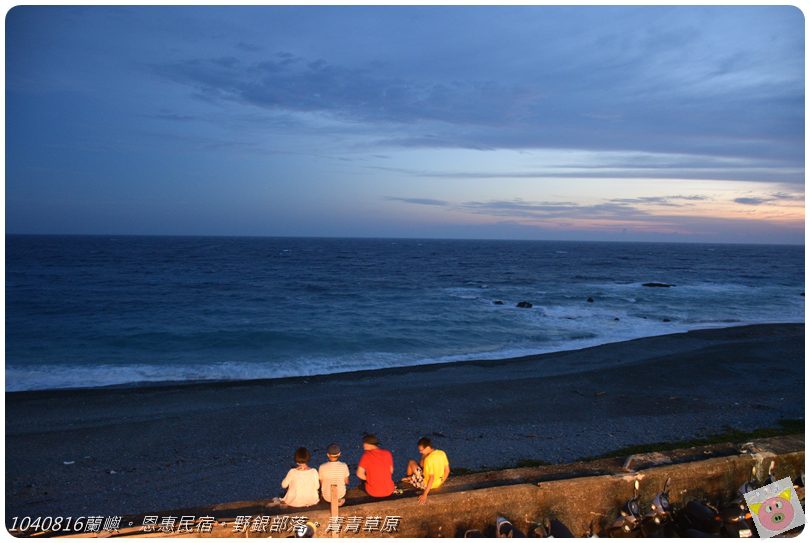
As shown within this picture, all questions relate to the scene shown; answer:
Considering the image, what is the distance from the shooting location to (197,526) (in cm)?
541

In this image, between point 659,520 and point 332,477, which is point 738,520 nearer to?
point 659,520

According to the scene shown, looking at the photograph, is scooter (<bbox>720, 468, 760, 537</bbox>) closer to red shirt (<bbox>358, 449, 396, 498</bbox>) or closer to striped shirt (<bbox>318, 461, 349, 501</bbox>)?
red shirt (<bbox>358, 449, 396, 498</bbox>)

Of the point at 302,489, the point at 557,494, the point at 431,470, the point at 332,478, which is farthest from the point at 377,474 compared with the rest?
the point at 557,494

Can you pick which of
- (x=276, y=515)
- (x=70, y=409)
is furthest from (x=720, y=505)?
(x=70, y=409)

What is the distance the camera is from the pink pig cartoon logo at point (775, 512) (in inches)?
226

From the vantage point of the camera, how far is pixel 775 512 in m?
5.86

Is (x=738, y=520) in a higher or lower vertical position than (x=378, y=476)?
lower

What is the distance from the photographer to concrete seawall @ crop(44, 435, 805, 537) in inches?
227

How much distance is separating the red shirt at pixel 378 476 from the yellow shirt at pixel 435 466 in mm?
420

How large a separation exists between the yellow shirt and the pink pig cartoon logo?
351 centimetres

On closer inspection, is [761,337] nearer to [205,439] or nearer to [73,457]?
[205,439]

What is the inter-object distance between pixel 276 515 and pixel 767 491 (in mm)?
5735

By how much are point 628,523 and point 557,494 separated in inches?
35.5

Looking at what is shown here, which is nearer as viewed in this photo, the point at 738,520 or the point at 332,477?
the point at 332,477
